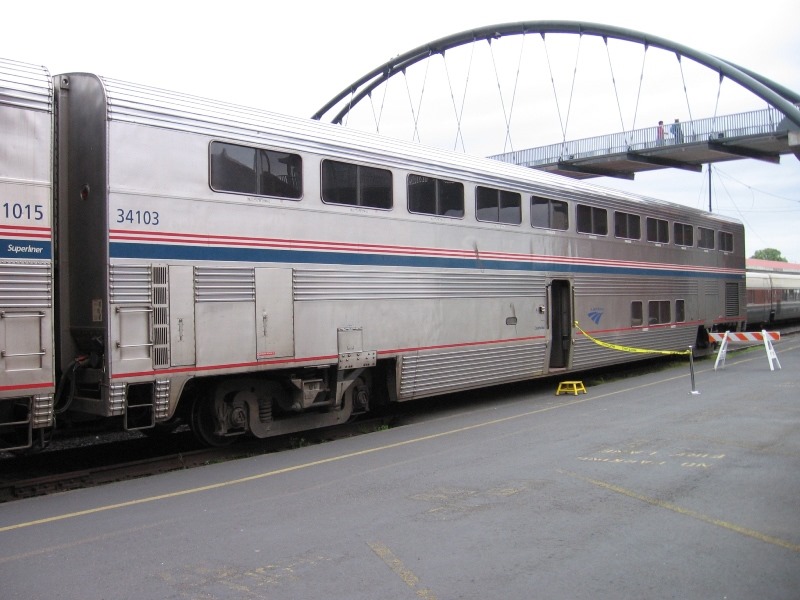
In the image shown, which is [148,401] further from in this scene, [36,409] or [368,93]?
[368,93]

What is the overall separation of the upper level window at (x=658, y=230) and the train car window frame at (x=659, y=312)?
1473 millimetres

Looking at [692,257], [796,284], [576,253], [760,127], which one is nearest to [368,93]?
[760,127]

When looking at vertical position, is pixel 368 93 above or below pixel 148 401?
above

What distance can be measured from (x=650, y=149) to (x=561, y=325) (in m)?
24.5

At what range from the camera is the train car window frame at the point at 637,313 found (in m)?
16.0

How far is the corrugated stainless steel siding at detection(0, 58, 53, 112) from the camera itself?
6.61m

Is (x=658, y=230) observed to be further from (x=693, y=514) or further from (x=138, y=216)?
(x=138, y=216)

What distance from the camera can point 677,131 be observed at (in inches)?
1363

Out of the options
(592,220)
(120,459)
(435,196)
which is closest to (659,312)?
(592,220)

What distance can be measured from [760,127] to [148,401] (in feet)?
101

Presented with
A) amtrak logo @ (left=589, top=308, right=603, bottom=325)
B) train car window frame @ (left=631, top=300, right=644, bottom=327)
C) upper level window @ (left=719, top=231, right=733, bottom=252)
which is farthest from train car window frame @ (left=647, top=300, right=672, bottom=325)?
upper level window @ (left=719, top=231, right=733, bottom=252)

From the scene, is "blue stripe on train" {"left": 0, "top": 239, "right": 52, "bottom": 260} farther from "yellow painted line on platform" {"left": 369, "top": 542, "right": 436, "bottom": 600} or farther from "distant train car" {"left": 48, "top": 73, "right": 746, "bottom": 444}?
"yellow painted line on platform" {"left": 369, "top": 542, "right": 436, "bottom": 600}

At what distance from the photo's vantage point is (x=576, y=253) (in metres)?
14.2

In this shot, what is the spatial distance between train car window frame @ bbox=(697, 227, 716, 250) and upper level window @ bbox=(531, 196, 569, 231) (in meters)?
7.54
